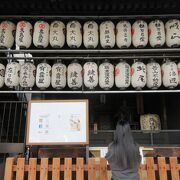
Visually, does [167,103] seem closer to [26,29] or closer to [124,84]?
[124,84]

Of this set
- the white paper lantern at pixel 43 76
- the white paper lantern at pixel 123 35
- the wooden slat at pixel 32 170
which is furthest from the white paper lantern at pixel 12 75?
the white paper lantern at pixel 123 35

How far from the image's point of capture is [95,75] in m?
6.48

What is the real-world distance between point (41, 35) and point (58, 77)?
1169 mm

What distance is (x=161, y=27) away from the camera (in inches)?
261

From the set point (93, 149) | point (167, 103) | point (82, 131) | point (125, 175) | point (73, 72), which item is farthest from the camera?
point (167, 103)

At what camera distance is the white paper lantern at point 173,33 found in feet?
21.5

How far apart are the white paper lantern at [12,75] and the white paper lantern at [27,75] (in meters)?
0.15

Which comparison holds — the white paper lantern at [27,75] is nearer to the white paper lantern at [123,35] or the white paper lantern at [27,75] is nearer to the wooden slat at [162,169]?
the white paper lantern at [123,35]

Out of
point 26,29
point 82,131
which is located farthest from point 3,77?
point 82,131

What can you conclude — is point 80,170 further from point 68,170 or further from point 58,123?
point 58,123

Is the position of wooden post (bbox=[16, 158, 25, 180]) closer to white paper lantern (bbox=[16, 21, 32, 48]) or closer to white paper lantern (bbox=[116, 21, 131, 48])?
white paper lantern (bbox=[16, 21, 32, 48])

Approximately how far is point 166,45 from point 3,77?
4.31 m

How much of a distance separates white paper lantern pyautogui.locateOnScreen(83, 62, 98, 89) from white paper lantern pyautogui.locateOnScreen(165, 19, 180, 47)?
6.55 feet
